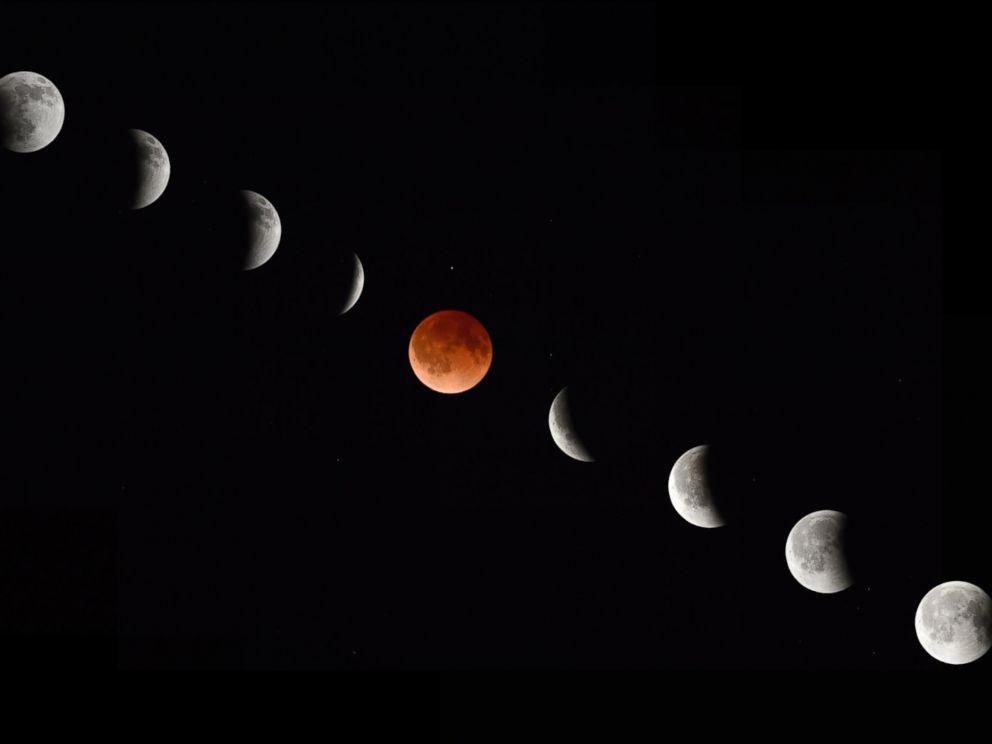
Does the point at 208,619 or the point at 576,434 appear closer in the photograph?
the point at 576,434

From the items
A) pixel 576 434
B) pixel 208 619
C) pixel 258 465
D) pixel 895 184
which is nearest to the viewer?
pixel 576 434

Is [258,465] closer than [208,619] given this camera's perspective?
No

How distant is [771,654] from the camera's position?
648cm

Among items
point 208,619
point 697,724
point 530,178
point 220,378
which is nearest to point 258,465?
point 220,378

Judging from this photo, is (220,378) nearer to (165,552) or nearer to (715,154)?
(165,552)

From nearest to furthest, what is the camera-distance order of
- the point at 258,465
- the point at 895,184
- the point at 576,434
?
the point at 576,434
the point at 895,184
the point at 258,465

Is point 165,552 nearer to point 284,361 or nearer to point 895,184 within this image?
point 284,361

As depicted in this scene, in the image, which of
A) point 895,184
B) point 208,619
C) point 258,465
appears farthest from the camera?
point 258,465

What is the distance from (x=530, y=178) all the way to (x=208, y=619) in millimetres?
3548

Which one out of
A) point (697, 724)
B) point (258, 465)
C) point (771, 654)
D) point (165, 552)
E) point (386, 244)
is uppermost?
point (386, 244)

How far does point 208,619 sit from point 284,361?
71.4 inches

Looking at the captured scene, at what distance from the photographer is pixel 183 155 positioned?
6535 mm

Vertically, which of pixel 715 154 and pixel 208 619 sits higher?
pixel 715 154

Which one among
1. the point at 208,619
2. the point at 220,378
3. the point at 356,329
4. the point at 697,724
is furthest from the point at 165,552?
the point at 697,724
